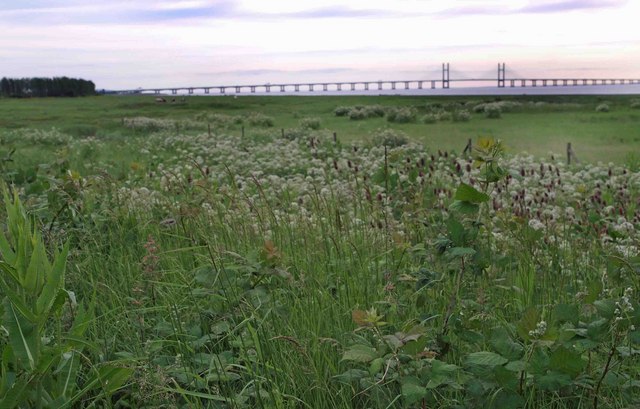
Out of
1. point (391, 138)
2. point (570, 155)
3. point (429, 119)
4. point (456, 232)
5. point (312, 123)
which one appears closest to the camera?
point (456, 232)

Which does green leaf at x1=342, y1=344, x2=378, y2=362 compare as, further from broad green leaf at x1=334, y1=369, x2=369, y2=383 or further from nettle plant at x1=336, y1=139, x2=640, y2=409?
broad green leaf at x1=334, y1=369, x2=369, y2=383

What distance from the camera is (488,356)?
2643mm

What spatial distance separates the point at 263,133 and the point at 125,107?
26.2 metres

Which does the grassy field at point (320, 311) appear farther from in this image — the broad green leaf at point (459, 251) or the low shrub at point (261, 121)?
the low shrub at point (261, 121)

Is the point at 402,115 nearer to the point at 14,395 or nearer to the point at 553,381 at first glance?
the point at 553,381

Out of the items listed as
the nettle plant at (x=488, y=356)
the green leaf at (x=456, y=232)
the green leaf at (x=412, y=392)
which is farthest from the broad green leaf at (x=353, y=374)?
the green leaf at (x=456, y=232)

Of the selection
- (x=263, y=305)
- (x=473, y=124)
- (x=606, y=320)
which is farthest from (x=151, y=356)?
(x=473, y=124)

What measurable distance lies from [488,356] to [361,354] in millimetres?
507

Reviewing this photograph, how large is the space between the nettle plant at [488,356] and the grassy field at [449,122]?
9.50m

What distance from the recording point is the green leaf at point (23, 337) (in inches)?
100.0

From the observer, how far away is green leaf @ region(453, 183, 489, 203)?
2.91 meters

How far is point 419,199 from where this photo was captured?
5305mm

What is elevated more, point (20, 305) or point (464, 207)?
point (464, 207)

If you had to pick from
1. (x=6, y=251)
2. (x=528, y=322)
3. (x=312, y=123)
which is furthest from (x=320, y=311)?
(x=312, y=123)
